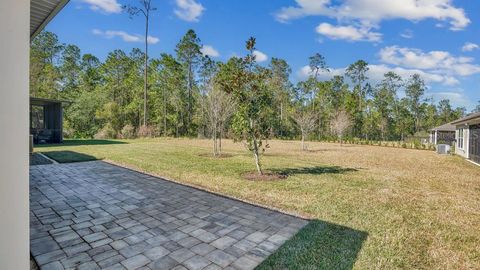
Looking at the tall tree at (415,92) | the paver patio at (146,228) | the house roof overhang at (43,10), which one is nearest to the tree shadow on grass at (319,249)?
the paver patio at (146,228)

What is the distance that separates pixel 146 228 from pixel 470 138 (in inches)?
644

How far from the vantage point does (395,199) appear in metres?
5.34

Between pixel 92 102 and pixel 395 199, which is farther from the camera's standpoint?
pixel 92 102

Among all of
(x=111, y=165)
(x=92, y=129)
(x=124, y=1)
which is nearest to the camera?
(x=111, y=165)

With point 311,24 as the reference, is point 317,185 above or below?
below

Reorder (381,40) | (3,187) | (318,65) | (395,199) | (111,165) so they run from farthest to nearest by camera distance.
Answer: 1. (318,65)
2. (381,40)
3. (111,165)
4. (395,199)
5. (3,187)

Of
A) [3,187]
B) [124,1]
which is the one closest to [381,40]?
[124,1]

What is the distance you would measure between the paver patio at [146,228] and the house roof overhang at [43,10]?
295 centimetres

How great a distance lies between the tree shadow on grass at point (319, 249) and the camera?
105 inches

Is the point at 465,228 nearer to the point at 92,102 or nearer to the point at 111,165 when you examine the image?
the point at 111,165

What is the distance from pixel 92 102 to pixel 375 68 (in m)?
35.6

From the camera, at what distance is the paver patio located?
105 inches

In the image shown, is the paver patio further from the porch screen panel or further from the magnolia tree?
the porch screen panel

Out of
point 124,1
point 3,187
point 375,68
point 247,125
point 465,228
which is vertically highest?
point 124,1
